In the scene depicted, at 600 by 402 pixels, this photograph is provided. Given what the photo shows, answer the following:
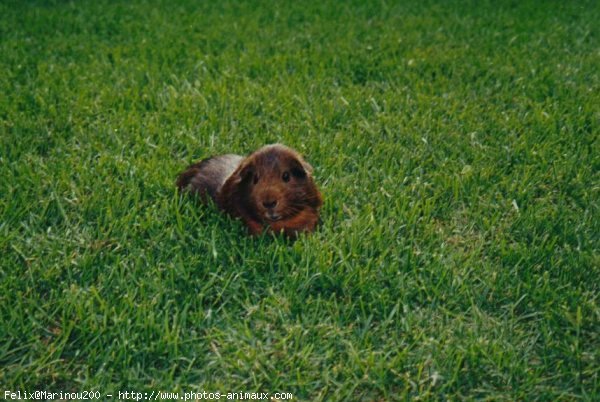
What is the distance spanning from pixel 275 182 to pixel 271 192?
6 cm

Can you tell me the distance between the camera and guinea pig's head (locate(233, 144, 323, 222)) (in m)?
3.24

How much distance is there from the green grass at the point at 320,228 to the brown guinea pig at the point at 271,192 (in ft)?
0.33

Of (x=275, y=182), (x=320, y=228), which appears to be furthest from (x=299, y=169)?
(x=320, y=228)

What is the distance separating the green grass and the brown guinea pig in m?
0.10

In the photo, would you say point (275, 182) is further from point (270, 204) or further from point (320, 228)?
point (320, 228)

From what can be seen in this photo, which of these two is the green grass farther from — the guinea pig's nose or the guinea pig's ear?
the guinea pig's ear

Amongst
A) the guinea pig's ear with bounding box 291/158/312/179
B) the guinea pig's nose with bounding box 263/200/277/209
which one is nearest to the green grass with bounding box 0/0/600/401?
the guinea pig's nose with bounding box 263/200/277/209

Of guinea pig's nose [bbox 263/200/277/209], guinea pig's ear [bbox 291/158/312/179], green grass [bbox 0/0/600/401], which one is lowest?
green grass [bbox 0/0/600/401]

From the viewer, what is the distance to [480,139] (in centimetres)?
475

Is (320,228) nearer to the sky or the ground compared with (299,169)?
nearer to the ground

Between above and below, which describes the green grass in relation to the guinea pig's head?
below

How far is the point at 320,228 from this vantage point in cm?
362

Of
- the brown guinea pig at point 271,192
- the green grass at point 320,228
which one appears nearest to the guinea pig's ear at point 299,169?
the brown guinea pig at point 271,192

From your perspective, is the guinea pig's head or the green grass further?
the guinea pig's head
